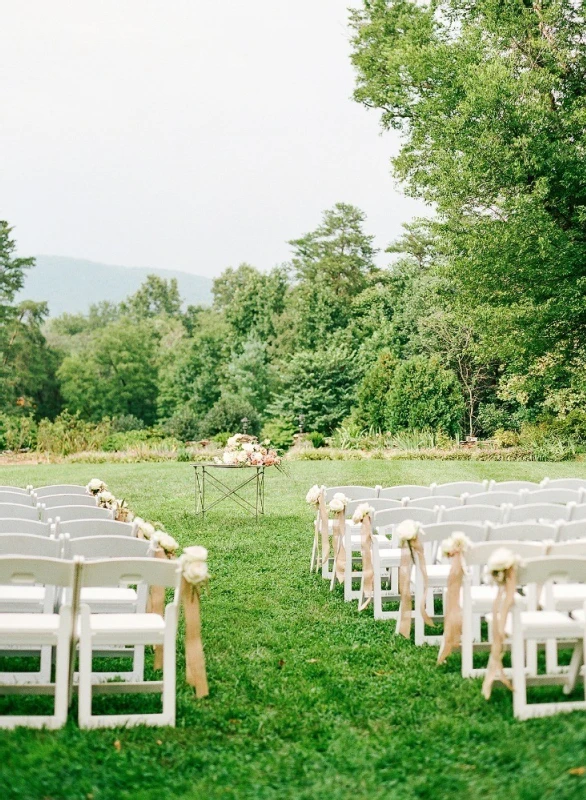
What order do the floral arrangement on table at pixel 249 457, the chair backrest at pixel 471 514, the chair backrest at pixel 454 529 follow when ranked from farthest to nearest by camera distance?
the floral arrangement on table at pixel 249 457 < the chair backrest at pixel 471 514 < the chair backrest at pixel 454 529

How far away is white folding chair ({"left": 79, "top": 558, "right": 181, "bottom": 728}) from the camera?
14.7 ft

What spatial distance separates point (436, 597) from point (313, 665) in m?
2.19

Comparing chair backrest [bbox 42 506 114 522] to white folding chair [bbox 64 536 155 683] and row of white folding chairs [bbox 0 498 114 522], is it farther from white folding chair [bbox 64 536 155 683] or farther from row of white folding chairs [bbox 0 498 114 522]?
white folding chair [bbox 64 536 155 683]

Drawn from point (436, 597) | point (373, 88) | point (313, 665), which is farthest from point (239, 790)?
point (373, 88)

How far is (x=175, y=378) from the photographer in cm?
4219

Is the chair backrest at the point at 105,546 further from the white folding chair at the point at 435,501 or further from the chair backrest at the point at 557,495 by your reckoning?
the chair backrest at the point at 557,495

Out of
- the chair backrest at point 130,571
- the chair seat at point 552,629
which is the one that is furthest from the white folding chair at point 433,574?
the chair backrest at point 130,571

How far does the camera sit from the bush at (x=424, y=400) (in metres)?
25.2

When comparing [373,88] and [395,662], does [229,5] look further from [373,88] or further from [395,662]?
[395,662]

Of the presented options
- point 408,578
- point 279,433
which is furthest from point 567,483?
point 279,433

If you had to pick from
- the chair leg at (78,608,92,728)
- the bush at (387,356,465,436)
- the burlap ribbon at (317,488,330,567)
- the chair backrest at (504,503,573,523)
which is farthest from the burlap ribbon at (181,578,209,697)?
the bush at (387,356,465,436)

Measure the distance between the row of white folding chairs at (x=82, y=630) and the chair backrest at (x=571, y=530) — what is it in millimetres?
2777

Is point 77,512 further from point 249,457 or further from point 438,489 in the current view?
point 249,457

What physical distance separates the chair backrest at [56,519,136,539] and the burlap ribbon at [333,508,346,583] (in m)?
2.59
